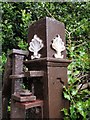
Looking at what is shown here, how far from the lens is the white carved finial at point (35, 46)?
86cm

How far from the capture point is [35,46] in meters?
0.88

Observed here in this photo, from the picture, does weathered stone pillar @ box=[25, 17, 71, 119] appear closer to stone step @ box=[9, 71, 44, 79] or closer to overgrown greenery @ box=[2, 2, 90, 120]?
stone step @ box=[9, 71, 44, 79]

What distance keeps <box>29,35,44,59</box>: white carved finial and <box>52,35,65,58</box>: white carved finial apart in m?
0.06

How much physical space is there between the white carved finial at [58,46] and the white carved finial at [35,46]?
0.06 m

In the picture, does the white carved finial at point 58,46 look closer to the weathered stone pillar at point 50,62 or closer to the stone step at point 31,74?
the weathered stone pillar at point 50,62

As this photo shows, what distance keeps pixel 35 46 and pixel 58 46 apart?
0.11m

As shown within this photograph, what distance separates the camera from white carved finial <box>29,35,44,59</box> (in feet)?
2.83

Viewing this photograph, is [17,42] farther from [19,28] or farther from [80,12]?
[80,12]

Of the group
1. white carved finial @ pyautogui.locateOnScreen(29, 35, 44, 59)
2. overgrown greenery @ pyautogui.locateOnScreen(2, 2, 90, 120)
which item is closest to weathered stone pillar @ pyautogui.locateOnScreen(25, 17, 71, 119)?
white carved finial @ pyautogui.locateOnScreen(29, 35, 44, 59)

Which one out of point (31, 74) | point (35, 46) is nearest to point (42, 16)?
point (35, 46)

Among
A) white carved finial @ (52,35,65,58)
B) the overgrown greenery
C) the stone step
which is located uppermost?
the overgrown greenery

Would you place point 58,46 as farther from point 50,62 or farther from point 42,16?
point 42,16

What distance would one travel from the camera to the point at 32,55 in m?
0.90

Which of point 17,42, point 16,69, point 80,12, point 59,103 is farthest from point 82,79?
point 80,12
